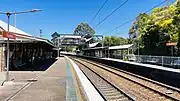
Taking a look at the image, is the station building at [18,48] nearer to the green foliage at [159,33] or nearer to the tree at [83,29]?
the green foliage at [159,33]

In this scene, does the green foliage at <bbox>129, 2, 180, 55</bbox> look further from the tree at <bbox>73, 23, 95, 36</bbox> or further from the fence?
the tree at <bbox>73, 23, 95, 36</bbox>

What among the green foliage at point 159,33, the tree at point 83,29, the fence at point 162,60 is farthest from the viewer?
the tree at point 83,29

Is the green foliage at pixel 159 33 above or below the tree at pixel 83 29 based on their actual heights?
below

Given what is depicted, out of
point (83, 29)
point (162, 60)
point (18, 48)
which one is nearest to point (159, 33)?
point (162, 60)

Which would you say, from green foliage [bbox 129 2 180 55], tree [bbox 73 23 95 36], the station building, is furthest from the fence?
tree [bbox 73 23 95 36]

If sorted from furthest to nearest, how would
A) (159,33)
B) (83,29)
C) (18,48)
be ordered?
(83,29) < (159,33) < (18,48)

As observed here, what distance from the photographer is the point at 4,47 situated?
2741cm

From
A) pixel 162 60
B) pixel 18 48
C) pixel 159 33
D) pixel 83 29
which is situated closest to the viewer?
pixel 162 60

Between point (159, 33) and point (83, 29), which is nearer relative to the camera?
point (159, 33)

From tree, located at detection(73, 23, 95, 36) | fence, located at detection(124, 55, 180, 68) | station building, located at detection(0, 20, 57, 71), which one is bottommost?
fence, located at detection(124, 55, 180, 68)

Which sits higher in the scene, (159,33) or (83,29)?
(83,29)

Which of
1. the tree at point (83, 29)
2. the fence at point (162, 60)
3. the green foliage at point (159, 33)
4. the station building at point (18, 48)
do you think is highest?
the tree at point (83, 29)

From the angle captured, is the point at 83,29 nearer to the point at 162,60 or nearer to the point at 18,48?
the point at 18,48

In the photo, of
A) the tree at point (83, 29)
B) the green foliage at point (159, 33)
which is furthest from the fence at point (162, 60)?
the tree at point (83, 29)
